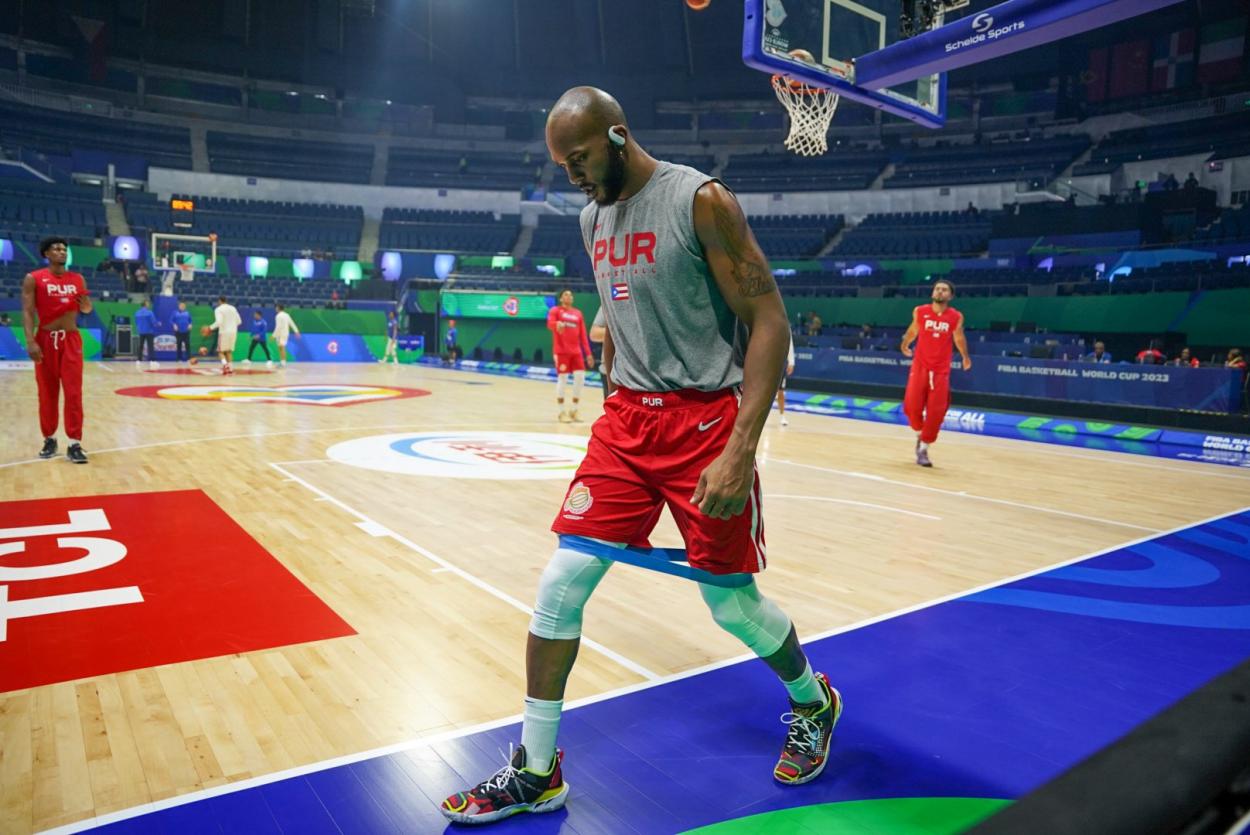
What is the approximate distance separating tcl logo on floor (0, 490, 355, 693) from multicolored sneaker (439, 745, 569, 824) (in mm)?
1483

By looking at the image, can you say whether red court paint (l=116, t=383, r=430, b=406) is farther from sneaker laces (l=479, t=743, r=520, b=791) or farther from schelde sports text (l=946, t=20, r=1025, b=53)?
sneaker laces (l=479, t=743, r=520, b=791)

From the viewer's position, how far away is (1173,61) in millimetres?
28578

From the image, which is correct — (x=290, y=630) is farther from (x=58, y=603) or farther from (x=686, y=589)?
(x=686, y=589)

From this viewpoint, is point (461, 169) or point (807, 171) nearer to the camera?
point (807, 171)

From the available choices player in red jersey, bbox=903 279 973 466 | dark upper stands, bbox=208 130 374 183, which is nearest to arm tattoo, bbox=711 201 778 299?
player in red jersey, bbox=903 279 973 466

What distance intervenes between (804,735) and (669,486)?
88cm

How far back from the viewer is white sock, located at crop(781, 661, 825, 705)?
238 cm

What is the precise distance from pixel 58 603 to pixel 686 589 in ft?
Result: 9.27

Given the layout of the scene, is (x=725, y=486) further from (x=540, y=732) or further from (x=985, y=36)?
(x=985, y=36)

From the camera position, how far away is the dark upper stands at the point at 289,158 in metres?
35.6

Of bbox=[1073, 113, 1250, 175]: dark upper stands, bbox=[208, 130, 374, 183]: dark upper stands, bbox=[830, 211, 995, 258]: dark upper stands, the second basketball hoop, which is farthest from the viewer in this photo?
bbox=[208, 130, 374, 183]: dark upper stands

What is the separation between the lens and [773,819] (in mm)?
2117

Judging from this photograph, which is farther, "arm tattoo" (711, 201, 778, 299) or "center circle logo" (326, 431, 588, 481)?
"center circle logo" (326, 431, 588, 481)

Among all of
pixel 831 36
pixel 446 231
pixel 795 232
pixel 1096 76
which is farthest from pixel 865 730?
pixel 1096 76
